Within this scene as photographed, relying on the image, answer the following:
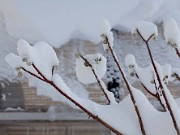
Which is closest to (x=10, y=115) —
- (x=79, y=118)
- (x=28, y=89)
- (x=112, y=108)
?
(x=28, y=89)

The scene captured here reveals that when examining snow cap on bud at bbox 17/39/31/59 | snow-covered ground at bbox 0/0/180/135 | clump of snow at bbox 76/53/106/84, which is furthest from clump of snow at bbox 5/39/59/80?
snow-covered ground at bbox 0/0/180/135

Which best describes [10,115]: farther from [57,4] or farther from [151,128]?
[151,128]

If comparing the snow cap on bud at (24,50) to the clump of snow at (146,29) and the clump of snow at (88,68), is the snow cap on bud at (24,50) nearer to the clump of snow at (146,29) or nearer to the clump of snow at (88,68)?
the clump of snow at (88,68)

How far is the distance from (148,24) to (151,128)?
0.98 ft

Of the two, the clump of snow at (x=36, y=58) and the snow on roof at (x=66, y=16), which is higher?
the snow on roof at (x=66, y=16)

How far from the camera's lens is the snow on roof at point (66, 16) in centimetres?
252

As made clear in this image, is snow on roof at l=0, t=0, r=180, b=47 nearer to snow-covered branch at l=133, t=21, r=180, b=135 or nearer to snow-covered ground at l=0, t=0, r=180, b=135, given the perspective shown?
snow-covered ground at l=0, t=0, r=180, b=135

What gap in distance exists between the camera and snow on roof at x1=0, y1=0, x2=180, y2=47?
8.27ft

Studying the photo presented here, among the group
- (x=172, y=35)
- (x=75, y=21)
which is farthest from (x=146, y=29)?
(x=75, y=21)

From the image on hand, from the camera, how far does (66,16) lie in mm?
2537

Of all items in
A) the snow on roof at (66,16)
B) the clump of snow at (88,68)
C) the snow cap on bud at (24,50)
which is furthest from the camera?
the snow on roof at (66,16)

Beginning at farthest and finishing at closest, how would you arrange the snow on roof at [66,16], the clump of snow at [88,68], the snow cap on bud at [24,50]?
the snow on roof at [66,16] → the clump of snow at [88,68] → the snow cap on bud at [24,50]

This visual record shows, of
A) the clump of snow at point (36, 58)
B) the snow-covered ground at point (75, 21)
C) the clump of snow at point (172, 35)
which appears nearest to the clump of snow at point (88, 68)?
the clump of snow at point (36, 58)

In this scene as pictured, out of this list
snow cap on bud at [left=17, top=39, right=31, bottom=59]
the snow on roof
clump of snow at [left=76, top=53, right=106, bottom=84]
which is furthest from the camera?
the snow on roof
